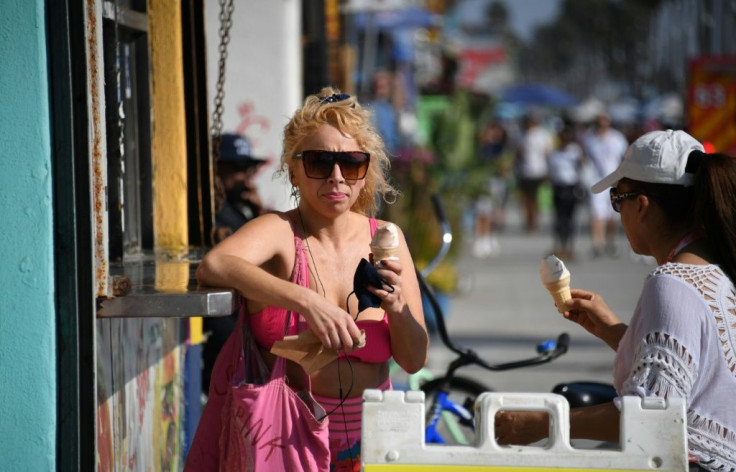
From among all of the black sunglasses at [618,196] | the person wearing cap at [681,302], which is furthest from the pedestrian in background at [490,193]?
the person wearing cap at [681,302]

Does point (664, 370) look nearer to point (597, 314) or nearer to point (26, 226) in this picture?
point (597, 314)

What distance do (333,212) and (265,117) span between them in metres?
4.27

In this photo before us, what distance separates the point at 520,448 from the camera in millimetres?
2439

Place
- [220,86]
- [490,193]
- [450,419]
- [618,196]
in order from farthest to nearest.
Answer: [490,193] → [450,419] → [220,86] → [618,196]

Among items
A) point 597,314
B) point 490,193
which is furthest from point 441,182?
point 597,314

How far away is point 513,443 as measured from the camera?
2.78 meters

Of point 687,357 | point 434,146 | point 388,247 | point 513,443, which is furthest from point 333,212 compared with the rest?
point 434,146

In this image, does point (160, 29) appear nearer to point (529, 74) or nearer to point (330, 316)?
point (330, 316)

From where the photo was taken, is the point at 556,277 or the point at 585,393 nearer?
the point at 556,277

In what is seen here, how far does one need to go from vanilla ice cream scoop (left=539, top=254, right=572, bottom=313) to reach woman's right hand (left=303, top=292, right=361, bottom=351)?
0.67m

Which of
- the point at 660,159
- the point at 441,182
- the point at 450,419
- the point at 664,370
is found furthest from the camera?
the point at 441,182

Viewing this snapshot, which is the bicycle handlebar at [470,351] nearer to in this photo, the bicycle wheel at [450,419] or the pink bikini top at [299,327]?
the bicycle wheel at [450,419]

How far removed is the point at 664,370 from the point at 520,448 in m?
0.43

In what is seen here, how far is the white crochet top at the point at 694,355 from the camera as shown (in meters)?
2.63
